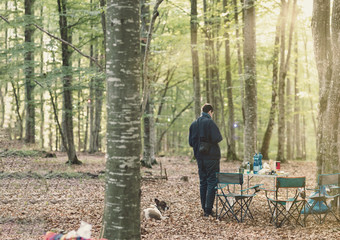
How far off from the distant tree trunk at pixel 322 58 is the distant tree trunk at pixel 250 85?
3.74 m

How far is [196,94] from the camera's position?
1658cm

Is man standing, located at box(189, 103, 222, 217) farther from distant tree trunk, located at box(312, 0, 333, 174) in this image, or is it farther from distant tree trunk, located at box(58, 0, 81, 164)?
distant tree trunk, located at box(58, 0, 81, 164)

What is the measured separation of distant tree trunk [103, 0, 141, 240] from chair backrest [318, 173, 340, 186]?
13.2ft

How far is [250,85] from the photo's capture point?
11.3 m

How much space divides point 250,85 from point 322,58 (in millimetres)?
3879

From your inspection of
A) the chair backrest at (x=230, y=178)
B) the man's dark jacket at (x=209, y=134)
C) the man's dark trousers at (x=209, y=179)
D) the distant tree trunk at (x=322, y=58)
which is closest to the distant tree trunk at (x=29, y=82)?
the man's dark jacket at (x=209, y=134)

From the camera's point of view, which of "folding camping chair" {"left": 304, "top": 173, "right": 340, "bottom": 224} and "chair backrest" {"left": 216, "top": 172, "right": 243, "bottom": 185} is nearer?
"folding camping chair" {"left": 304, "top": 173, "right": 340, "bottom": 224}

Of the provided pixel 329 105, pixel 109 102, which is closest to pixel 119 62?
pixel 109 102

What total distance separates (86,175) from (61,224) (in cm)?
613

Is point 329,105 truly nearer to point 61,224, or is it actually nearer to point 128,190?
point 128,190

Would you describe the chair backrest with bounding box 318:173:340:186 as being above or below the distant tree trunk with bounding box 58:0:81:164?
below

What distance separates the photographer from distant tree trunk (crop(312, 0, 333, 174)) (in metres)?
7.22

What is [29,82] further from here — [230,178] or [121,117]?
[121,117]

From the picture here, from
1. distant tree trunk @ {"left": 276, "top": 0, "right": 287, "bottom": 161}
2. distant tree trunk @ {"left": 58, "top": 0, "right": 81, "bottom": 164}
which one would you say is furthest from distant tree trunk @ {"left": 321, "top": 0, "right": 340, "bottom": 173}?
distant tree trunk @ {"left": 58, "top": 0, "right": 81, "bottom": 164}
